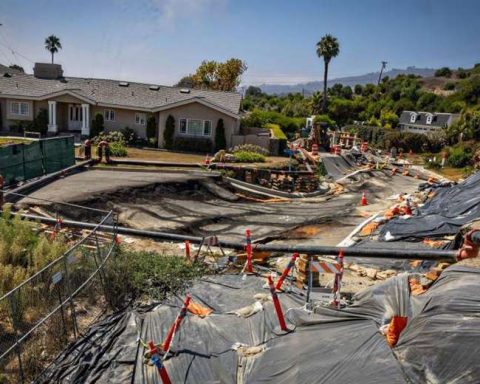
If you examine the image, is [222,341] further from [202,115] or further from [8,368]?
[202,115]

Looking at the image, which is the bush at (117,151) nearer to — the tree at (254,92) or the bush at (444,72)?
the tree at (254,92)

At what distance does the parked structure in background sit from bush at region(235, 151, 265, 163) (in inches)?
1665

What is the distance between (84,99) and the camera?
35.8m

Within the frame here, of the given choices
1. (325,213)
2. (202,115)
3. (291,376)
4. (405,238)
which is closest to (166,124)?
(202,115)

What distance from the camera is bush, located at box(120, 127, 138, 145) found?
3550cm

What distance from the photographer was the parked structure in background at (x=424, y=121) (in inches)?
2628

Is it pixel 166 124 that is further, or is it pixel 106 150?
pixel 166 124

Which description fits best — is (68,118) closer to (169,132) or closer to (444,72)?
(169,132)

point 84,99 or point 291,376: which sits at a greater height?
point 84,99

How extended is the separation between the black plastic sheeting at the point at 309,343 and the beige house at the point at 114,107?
26.7m

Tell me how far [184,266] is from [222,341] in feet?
11.3

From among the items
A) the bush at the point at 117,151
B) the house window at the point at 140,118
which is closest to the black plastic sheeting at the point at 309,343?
the bush at the point at 117,151

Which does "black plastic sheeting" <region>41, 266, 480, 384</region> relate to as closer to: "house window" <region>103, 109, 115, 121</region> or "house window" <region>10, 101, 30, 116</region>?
"house window" <region>103, 109, 115, 121</region>

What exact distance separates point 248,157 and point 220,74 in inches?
1440
